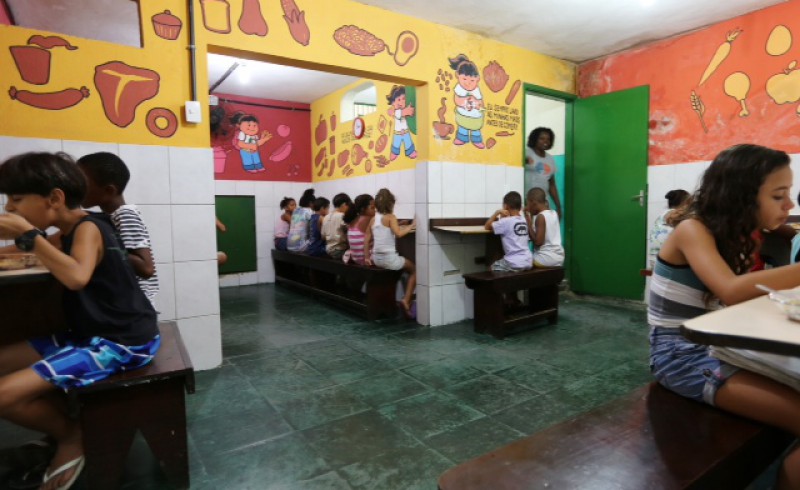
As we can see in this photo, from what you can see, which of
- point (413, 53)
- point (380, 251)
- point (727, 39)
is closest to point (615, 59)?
point (727, 39)

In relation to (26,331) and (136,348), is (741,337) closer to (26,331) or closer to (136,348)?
(136,348)

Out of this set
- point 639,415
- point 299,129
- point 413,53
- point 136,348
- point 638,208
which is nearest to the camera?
point 639,415

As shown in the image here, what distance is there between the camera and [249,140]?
22.9 ft

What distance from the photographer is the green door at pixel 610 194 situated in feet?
16.3

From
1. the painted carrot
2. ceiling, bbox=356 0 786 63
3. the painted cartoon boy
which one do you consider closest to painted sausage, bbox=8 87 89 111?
ceiling, bbox=356 0 786 63

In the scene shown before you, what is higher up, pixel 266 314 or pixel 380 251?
pixel 380 251

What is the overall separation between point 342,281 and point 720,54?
4829 millimetres

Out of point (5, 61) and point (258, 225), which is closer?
point (5, 61)

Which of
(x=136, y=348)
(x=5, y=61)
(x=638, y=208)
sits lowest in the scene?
(x=136, y=348)

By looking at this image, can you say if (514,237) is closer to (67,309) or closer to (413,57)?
(413,57)

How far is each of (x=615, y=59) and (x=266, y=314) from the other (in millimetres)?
4908

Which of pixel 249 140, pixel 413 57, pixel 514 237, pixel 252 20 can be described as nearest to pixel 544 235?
pixel 514 237

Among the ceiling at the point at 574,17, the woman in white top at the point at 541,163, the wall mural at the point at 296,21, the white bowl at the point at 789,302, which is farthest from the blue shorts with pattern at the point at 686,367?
the woman in white top at the point at 541,163

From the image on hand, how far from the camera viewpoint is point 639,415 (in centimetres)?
144
